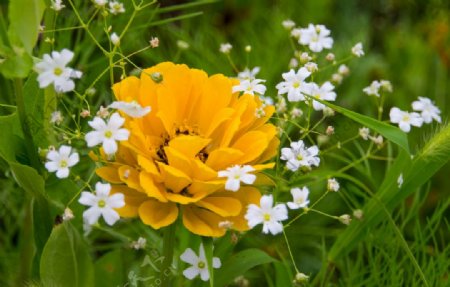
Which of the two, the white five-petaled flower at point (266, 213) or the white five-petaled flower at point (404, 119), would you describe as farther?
the white five-petaled flower at point (404, 119)

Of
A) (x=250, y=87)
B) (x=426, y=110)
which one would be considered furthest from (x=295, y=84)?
(x=426, y=110)

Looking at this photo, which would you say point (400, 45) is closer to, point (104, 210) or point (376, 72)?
point (376, 72)

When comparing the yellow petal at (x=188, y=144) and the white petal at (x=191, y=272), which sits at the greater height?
the yellow petal at (x=188, y=144)

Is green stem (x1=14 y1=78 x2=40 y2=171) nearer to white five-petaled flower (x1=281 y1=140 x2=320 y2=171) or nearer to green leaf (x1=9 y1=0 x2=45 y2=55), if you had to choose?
green leaf (x1=9 y1=0 x2=45 y2=55)

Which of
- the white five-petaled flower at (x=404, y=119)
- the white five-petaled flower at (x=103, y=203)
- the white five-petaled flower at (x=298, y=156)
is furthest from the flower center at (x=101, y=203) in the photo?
the white five-petaled flower at (x=404, y=119)

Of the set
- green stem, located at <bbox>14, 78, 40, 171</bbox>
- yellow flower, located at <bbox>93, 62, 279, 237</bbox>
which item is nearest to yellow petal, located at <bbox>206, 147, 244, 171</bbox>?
yellow flower, located at <bbox>93, 62, 279, 237</bbox>

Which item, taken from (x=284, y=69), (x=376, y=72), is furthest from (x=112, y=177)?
(x=376, y=72)

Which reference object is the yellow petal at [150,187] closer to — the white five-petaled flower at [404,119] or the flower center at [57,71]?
the flower center at [57,71]
